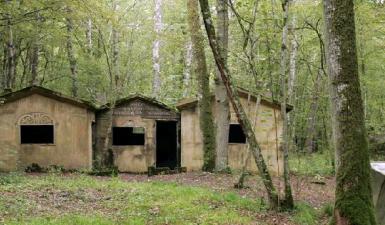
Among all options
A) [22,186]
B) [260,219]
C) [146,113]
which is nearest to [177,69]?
[146,113]

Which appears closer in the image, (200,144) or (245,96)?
(245,96)

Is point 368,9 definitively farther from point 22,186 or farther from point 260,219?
point 22,186

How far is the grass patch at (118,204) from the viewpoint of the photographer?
24.6ft

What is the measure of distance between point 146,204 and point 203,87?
6911mm

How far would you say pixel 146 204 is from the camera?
8.70m

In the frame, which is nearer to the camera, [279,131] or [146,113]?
[279,131]

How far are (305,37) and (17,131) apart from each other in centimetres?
1478

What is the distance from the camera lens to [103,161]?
18.0m

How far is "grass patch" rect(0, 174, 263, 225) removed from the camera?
7.51m

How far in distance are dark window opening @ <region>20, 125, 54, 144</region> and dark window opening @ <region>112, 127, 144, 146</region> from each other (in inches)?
102

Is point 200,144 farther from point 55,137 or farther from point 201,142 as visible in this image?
point 55,137

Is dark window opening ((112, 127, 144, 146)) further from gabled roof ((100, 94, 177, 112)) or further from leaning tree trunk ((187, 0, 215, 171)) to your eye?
leaning tree trunk ((187, 0, 215, 171))

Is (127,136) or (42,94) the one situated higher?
(42,94)

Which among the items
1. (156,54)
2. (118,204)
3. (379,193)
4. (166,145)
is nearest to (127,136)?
(166,145)
